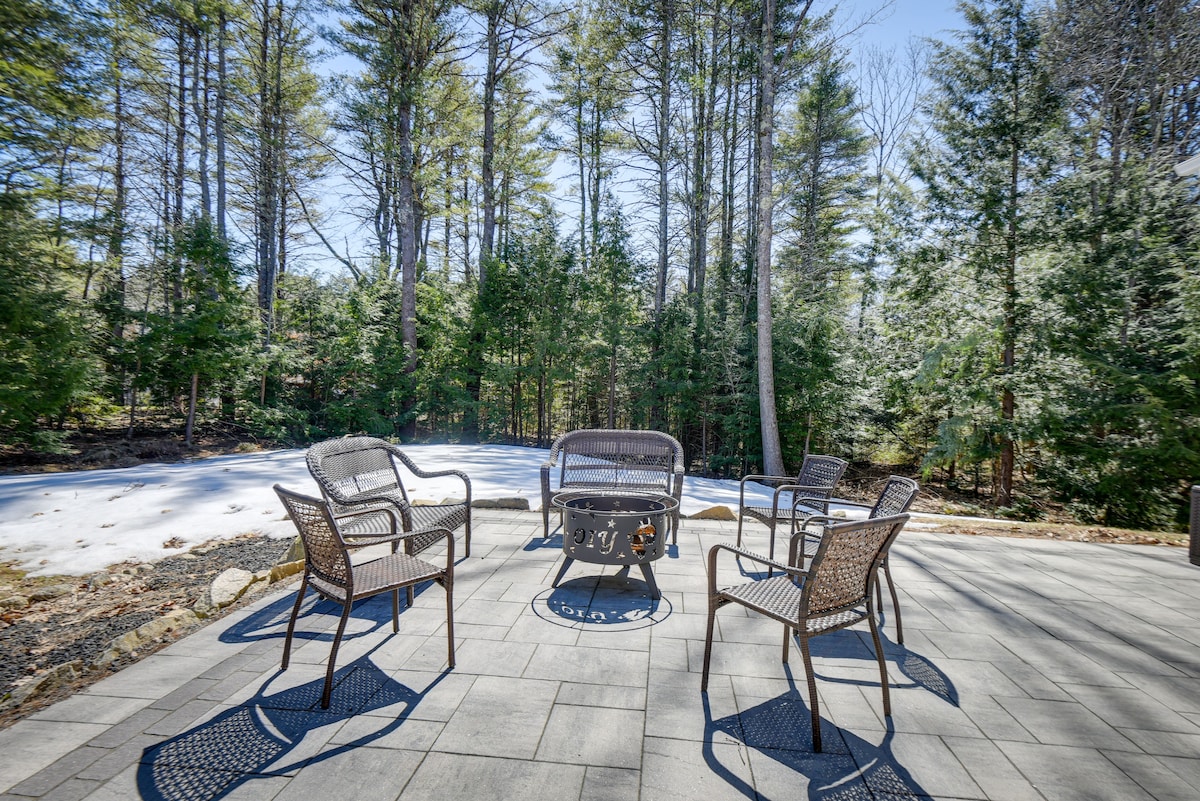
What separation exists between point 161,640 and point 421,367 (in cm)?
857

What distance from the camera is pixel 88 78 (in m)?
6.50

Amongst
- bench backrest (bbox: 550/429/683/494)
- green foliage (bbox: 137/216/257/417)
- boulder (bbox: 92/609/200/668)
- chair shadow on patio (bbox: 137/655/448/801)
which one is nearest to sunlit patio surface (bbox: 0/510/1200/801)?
chair shadow on patio (bbox: 137/655/448/801)

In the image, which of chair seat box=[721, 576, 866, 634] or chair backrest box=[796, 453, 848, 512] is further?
chair backrest box=[796, 453, 848, 512]

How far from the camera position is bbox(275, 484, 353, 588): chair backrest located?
1.87 metres

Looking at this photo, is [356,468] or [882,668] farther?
[356,468]

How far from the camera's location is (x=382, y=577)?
82.5 inches

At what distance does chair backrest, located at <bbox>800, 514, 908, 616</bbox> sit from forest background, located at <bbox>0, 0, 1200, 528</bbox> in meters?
6.81

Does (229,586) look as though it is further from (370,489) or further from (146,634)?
(370,489)

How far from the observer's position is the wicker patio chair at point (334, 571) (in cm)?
186

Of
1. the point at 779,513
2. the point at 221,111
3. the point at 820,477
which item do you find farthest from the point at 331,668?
the point at 221,111

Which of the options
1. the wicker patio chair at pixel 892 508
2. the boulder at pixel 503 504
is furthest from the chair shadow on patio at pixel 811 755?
the boulder at pixel 503 504

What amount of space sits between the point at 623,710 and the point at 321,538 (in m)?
1.31

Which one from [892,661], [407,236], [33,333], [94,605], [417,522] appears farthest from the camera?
[407,236]

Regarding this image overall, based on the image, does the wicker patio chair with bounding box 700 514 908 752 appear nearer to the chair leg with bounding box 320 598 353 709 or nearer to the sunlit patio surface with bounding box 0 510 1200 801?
the sunlit patio surface with bounding box 0 510 1200 801
